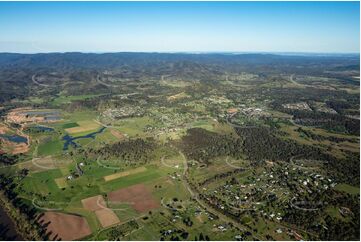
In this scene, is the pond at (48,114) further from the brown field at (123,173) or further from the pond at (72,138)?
the brown field at (123,173)

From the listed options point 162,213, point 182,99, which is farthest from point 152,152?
point 182,99

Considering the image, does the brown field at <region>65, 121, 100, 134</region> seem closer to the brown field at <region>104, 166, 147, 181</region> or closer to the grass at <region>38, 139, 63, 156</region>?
the grass at <region>38, 139, 63, 156</region>

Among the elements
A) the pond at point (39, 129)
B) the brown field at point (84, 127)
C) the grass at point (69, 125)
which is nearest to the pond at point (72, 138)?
the brown field at point (84, 127)

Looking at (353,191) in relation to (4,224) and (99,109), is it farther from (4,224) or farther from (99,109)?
(99,109)

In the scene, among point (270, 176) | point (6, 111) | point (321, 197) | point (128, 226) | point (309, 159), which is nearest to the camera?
point (128, 226)

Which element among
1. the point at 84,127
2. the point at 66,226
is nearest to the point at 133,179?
the point at 66,226

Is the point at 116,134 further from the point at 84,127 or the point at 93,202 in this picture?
the point at 93,202
